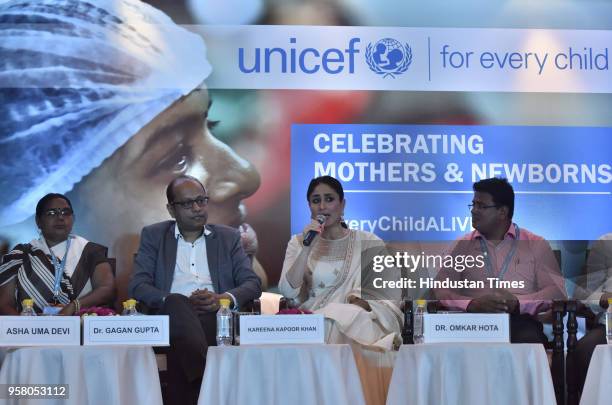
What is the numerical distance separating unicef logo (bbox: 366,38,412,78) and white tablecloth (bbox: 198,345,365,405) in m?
3.13

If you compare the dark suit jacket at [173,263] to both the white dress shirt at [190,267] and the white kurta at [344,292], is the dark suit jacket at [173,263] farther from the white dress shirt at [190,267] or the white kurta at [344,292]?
the white kurta at [344,292]

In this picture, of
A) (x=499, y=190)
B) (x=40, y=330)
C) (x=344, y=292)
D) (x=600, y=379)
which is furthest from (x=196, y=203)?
(x=600, y=379)

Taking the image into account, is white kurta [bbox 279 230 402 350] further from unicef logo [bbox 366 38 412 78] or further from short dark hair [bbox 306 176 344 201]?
unicef logo [bbox 366 38 412 78]

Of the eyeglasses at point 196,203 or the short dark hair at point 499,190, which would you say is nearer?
the eyeglasses at point 196,203

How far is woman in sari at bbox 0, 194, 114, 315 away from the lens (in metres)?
5.57

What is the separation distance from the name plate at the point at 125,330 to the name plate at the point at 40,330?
5cm

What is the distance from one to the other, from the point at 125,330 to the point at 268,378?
59 centimetres

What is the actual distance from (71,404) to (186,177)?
254cm

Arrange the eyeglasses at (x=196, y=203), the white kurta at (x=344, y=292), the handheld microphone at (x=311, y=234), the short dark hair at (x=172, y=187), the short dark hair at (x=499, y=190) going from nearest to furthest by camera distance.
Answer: the white kurta at (x=344, y=292) < the handheld microphone at (x=311, y=234) < the eyeglasses at (x=196, y=203) < the short dark hair at (x=172, y=187) < the short dark hair at (x=499, y=190)

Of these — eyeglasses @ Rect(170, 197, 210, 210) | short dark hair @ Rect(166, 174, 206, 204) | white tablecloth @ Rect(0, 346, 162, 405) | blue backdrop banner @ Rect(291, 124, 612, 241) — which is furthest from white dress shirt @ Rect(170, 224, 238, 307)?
white tablecloth @ Rect(0, 346, 162, 405)

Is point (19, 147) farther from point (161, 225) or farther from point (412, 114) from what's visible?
point (412, 114)

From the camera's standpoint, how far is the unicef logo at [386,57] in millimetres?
6488

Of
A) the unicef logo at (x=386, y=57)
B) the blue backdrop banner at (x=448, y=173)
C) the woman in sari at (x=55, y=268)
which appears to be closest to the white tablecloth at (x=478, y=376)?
the woman in sari at (x=55, y=268)

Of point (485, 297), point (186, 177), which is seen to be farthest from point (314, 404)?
point (186, 177)
